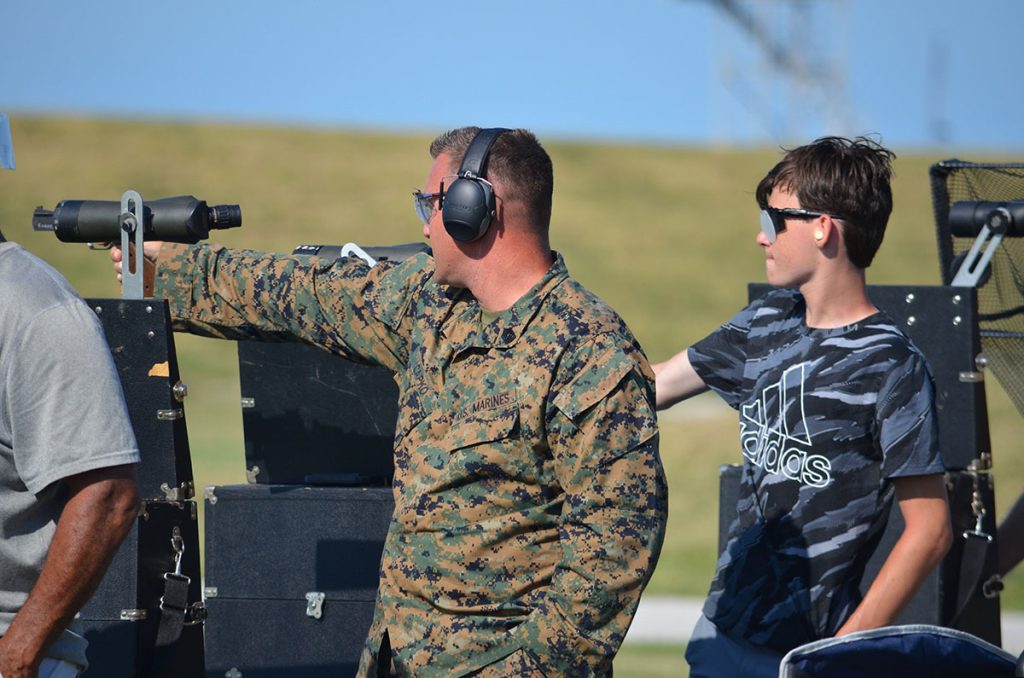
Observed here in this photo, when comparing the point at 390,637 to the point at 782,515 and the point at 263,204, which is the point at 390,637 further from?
the point at 263,204

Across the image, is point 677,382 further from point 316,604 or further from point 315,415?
point 316,604

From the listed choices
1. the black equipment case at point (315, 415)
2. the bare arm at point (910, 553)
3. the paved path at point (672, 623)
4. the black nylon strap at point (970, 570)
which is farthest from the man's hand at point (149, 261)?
the paved path at point (672, 623)

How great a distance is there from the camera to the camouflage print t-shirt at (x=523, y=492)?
2.60 meters

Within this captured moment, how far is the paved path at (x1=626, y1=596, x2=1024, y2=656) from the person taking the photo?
25.9 ft

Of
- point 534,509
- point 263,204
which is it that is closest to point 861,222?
point 534,509

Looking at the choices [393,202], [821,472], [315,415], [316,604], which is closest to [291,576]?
[316,604]

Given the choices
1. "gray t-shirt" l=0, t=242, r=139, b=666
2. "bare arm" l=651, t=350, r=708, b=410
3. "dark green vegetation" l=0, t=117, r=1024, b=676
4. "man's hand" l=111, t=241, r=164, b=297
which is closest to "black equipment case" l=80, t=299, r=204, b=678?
"man's hand" l=111, t=241, r=164, b=297

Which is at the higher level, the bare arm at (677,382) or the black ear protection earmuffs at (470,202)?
the black ear protection earmuffs at (470,202)

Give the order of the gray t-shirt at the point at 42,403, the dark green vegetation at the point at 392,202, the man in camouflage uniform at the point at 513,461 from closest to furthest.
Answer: the gray t-shirt at the point at 42,403 → the man in camouflage uniform at the point at 513,461 → the dark green vegetation at the point at 392,202

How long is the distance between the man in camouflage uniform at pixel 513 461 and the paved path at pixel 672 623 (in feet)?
17.2

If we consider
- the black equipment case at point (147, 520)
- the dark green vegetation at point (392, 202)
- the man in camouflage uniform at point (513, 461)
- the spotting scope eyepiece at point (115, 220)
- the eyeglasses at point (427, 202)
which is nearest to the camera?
the man in camouflage uniform at point (513, 461)

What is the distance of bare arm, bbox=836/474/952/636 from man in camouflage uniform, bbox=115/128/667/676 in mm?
579

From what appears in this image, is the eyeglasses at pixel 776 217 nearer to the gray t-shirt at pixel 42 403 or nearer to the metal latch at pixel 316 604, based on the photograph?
the metal latch at pixel 316 604

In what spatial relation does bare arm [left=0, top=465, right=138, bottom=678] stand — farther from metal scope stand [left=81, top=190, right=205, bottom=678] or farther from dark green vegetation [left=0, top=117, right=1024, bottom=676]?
dark green vegetation [left=0, top=117, right=1024, bottom=676]
